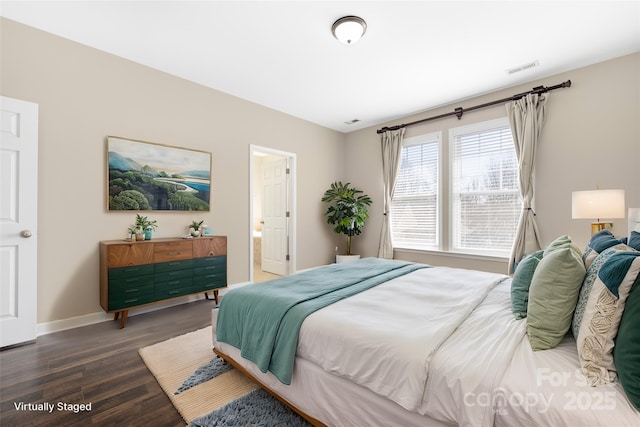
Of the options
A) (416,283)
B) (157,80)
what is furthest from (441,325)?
(157,80)

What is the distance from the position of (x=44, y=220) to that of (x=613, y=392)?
409cm

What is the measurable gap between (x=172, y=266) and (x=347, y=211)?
3.02 meters

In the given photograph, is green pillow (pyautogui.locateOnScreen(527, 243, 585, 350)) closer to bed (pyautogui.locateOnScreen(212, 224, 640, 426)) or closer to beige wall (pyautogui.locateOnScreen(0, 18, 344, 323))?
bed (pyautogui.locateOnScreen(212, 224, 640, 426))

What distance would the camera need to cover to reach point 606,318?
966mm

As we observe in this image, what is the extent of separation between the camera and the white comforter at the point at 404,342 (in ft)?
3.57

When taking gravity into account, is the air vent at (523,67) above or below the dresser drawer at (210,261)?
above

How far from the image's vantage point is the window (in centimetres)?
382

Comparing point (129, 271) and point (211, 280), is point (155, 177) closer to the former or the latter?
point (129, 271)

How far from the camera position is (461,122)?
13.7 feet

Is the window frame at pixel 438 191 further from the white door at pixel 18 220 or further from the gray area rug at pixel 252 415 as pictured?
the white door at pixel 18 220

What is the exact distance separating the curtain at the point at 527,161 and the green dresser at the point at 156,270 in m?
3.86

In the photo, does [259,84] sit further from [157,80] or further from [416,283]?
[416,283]

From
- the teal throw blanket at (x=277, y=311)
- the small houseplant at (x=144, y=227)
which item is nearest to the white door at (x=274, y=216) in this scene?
the small houseplant at (x=144, y=227)

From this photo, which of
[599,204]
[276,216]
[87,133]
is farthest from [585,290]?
[276,216]
